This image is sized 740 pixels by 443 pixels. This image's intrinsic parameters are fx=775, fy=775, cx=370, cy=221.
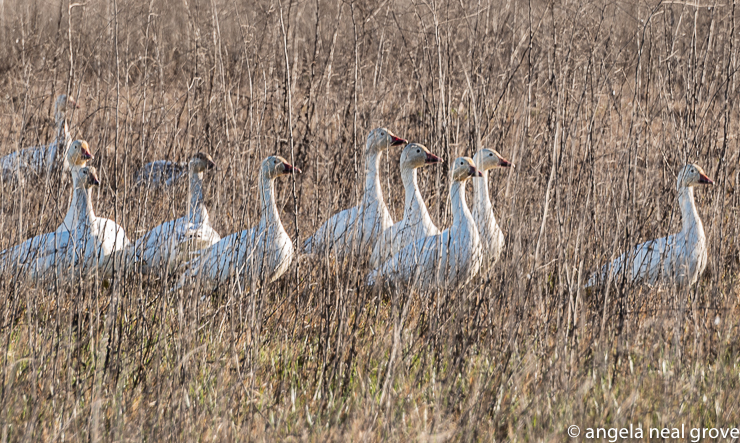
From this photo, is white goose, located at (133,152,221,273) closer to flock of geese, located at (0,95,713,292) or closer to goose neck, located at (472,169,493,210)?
flock of geese, located at (0,95,713,292)

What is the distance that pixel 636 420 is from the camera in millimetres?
2762

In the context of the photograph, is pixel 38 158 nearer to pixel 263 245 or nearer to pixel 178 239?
pixel 263 245

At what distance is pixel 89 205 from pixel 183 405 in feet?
9.15

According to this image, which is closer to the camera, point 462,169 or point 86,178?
point 462,169

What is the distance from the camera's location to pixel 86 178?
16.7 ft

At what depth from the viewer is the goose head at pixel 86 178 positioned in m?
5.05

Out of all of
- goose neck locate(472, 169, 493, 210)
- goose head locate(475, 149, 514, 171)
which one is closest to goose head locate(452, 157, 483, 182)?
goose neck locate(472, 169, 493, 210)

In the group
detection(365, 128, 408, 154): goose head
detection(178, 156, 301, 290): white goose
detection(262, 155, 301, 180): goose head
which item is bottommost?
detection(178, 156, 301, 290): white goose

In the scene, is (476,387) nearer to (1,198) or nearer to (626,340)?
(626,340)

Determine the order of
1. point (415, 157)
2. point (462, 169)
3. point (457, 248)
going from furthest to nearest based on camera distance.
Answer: point (415, 157) → point (462, 169) → point (457, 248)

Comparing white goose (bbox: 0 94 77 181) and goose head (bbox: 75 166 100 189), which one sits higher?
white goose (bbox: 0 94 77 181)

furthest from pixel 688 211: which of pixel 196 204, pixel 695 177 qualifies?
pixel 196 204

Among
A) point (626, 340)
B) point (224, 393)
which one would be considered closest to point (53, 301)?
point (224, 393)

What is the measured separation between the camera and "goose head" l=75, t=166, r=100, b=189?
5046mm
